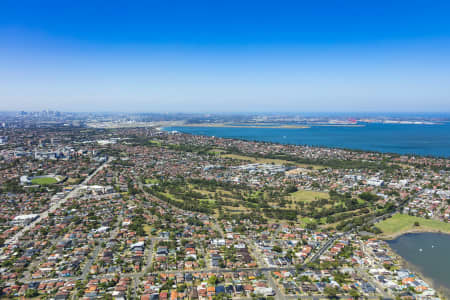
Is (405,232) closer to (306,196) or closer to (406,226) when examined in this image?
(406,226)

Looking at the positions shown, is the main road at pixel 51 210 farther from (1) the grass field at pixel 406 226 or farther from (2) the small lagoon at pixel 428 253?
(1) the grass field at pixel 406 226

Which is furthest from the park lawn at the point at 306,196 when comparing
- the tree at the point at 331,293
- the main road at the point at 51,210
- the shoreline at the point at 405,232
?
the main road at the point at 51,210

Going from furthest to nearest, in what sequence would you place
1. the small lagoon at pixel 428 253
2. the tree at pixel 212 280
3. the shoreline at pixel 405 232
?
the shoreline at pixel 405 232 → the small lagoon at pixel 428 253 → the tree at pixel 212 280

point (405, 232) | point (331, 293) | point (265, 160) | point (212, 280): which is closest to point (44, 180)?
point (212, 280)

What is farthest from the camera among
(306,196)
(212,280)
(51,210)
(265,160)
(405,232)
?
(265,160)

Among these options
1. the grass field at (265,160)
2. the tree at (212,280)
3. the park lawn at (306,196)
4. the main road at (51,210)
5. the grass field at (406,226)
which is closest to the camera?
the tree at (212,280)

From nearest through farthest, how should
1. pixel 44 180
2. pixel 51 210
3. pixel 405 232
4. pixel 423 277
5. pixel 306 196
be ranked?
pixel 423 277 → pixel 405 232 → pixel 51 210 → pixel 306 196 → pixel 44 180

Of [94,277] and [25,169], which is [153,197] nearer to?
[94,277]
